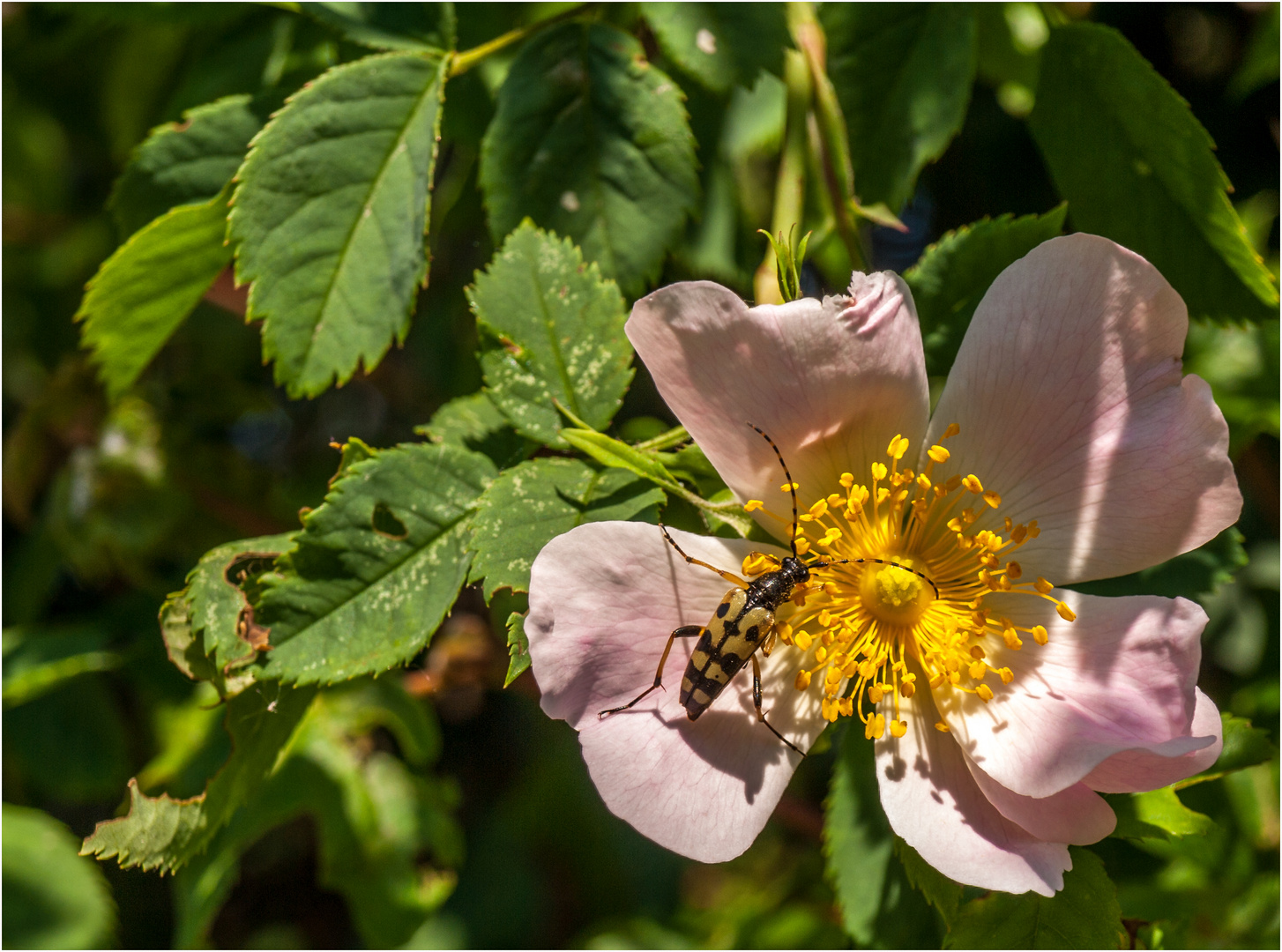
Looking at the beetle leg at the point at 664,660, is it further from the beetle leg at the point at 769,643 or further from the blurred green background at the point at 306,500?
the blurred green background at the point at 306,500

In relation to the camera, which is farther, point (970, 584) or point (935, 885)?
point (970, 584)

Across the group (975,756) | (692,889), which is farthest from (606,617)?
(692,889)

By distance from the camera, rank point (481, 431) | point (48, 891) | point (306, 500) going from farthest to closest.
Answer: point (306, 500) < point (48, 891) < point (481, 431)

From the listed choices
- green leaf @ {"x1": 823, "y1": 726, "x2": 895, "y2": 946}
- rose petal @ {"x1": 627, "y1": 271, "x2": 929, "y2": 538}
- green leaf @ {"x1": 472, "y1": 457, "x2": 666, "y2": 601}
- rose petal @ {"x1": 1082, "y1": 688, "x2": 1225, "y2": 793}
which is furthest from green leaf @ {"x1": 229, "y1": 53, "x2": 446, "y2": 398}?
rose petal @ {"x1": 1082, "y1": 688, "x2": 1225, "y2": 793}

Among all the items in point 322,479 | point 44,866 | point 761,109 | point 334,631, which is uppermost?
point 761,109

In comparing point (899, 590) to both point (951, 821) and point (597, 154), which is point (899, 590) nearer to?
point (951, 821)

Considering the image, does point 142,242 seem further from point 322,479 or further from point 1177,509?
point 1177,509

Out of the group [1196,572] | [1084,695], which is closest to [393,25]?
[1084,695]
